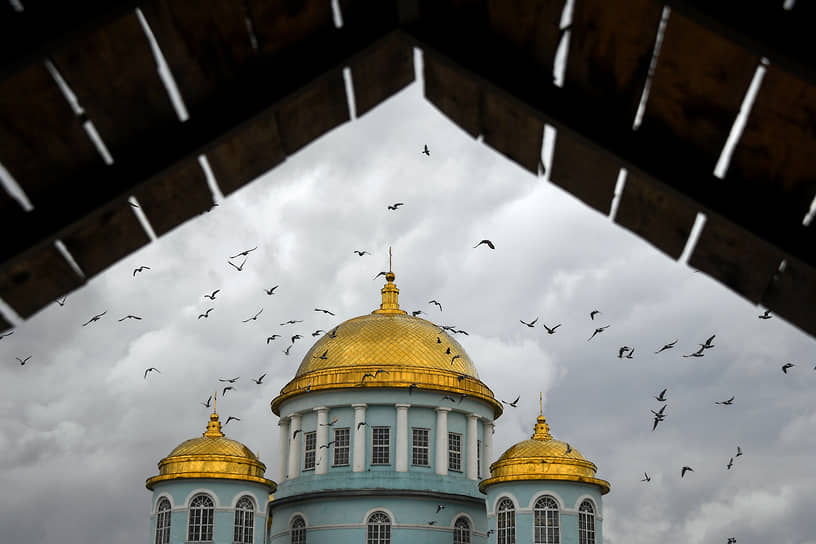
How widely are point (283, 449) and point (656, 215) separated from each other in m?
48.3

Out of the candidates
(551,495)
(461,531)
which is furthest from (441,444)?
(551,495)

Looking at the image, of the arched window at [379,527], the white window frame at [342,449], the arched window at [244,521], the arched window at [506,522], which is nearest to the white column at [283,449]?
the white window frame at [342,449]

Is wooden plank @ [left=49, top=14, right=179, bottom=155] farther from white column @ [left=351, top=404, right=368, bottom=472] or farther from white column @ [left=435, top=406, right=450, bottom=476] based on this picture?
white column @ [left=435, top=406, right=450, bottom=476]

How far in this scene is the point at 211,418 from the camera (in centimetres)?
5022

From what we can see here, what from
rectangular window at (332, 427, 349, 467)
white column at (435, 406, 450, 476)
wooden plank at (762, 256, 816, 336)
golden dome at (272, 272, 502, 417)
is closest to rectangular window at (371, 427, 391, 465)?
rectangular window at (332, 427, 349, 467)

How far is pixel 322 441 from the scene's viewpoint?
49156 mm

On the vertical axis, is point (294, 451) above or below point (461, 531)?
above

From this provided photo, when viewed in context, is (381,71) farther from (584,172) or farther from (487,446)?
(487,446)

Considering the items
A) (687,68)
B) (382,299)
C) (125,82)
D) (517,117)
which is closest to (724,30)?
(687,68)

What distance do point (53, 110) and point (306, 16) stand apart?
1049 mm

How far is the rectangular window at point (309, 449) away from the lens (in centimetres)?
4988

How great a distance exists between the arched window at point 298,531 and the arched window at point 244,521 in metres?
4.71

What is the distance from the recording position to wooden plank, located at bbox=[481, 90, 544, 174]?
4227mm

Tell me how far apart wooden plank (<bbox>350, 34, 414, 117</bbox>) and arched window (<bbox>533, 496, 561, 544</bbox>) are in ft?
130
